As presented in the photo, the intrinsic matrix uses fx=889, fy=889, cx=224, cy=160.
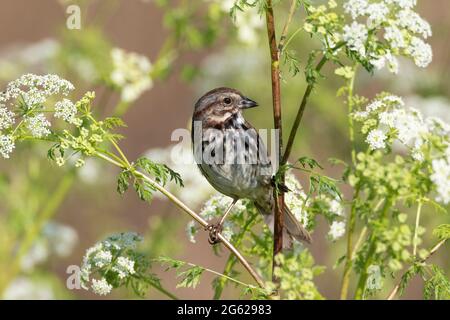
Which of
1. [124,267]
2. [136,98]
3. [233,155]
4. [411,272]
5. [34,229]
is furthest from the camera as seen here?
[136,98]

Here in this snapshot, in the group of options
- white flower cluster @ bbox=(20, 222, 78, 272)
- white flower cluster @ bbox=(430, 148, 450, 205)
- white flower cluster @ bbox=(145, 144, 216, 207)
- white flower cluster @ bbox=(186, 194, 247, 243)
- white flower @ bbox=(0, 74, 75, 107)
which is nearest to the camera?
white flower cluster @ bbox=(430, 148, 450, 205)

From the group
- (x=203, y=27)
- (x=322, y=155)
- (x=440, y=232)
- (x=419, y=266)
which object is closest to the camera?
(x=419, y=266)

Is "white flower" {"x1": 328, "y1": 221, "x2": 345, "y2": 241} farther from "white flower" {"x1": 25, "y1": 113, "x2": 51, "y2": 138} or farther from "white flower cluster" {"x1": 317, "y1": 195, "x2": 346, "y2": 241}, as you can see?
"white flower" {"x1": 25, "y1": 113, "x2": 51, "y2": 138}

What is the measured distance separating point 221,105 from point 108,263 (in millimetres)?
1444

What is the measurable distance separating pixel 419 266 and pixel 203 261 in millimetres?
7653

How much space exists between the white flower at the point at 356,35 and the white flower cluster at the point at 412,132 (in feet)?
1.24

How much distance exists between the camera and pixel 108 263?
436 cm

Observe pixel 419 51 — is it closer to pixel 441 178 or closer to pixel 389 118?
pixel 389 118

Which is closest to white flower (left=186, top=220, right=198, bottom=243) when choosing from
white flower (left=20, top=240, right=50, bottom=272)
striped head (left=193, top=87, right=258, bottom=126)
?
striped head (left=193, top=87, right=258, bottom=126)

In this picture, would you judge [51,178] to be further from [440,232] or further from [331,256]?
[440,232]

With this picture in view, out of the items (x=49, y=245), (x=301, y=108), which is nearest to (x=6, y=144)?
(x=301, y=108)

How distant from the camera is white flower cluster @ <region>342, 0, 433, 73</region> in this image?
11.8 ft

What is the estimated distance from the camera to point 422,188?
3.20 metres
